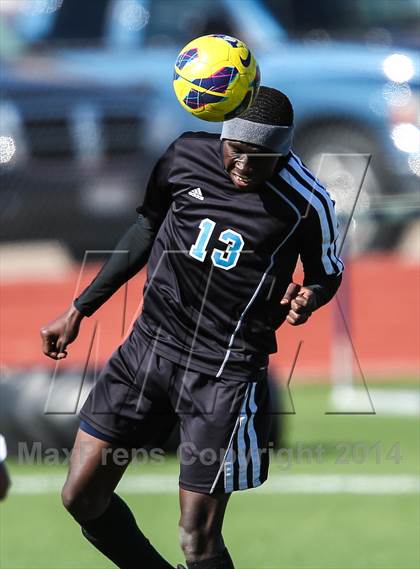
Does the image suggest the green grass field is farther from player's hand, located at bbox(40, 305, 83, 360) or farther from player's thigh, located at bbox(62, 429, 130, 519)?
player's hand, located at bbox(40, 305, 83, 360)

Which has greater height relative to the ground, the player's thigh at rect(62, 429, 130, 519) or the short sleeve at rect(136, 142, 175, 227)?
the short sleeve at rect(136, 142, 175, 227)

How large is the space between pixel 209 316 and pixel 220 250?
290 millimetres

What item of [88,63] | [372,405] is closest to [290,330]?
[372,405]

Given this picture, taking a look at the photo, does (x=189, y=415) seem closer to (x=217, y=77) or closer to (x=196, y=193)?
(x=196, y=193)

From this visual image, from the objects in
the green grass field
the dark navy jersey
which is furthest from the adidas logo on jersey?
the green grass field

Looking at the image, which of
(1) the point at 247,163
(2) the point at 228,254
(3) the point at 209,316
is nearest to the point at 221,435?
(3) the point at 209,316

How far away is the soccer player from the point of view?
531cm

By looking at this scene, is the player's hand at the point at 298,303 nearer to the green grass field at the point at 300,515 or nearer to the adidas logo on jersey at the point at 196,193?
the adidas logo on jersey at the point at 196,193

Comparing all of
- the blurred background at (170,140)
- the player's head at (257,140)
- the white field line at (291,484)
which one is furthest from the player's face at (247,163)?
the blurred background at (170,140)

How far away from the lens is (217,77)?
520 cm

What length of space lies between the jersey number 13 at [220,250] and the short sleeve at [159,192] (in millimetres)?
273

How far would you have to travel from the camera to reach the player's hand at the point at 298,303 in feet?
17.1

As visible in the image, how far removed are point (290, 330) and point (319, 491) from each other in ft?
12.9

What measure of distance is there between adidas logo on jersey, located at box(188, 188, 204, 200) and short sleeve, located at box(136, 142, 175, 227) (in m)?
0.14
